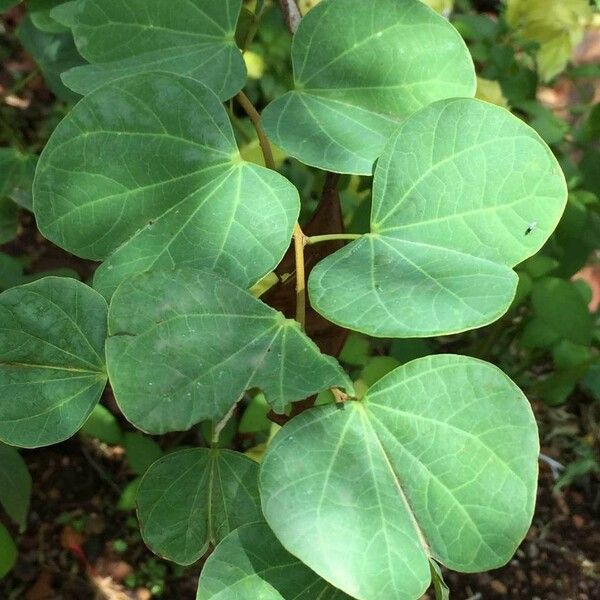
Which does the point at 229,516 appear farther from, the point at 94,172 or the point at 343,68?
the point at 343,68

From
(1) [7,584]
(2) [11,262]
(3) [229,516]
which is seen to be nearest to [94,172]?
(3) [229,516]

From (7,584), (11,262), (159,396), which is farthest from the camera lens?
(7,584)

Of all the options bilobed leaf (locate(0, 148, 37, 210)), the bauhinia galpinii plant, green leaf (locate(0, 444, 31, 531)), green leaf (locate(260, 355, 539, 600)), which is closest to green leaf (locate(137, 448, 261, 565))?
the bauhinia galpinii plant

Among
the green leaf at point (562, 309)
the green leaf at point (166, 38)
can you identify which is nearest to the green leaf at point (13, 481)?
the green leaf at point (166, 38)

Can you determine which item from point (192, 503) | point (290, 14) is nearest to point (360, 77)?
point (290, 14)

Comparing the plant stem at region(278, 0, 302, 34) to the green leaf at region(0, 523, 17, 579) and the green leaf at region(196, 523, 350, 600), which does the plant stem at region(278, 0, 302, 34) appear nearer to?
the green leaf at region(196, 523, 350, 600)

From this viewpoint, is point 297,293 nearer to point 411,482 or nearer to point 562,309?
point 411,482
